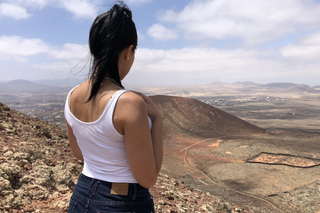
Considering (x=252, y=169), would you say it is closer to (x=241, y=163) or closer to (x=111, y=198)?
(x=241, y=163)

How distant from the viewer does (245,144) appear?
24281 millimetres

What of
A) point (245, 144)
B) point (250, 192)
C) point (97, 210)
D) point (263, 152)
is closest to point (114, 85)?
point (97, 210)

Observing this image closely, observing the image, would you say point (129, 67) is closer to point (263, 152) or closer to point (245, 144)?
point (263, 152)

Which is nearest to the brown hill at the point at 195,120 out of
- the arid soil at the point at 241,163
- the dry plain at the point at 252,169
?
the arid soil at the point at 241,163

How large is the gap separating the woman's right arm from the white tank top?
39mm

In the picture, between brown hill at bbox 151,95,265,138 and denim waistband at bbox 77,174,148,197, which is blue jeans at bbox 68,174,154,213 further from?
brown hill at bbox 151,95,265,138

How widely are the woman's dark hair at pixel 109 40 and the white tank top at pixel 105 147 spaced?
170 millimetres

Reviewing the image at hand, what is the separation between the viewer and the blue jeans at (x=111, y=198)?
3.82 feet

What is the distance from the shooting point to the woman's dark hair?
121 cm

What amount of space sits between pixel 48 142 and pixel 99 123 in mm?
7719

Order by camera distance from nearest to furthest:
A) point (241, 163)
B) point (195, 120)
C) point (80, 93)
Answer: point (80, 93) < point (241, 163) < point (195, 120)

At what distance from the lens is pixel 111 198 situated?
117cm

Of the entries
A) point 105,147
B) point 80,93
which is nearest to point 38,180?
point 80,93

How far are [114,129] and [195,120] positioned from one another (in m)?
31.4
